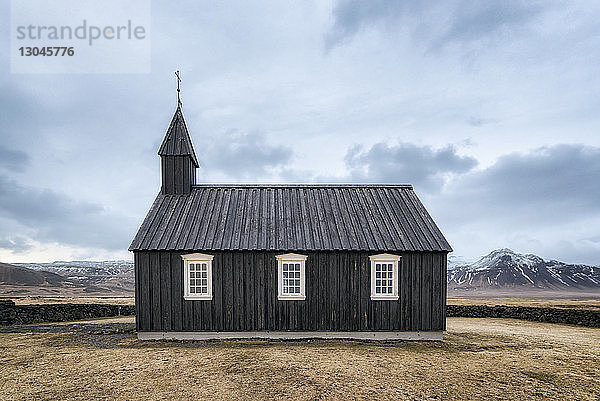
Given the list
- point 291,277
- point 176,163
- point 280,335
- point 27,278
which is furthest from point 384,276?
point 27,278

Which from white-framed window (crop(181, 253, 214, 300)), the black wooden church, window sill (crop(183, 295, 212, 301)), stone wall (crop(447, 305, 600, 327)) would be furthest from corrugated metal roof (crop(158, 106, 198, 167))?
stone wall (crop(447, 305, 600, 327))

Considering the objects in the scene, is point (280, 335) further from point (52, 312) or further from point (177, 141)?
point (52, 312)

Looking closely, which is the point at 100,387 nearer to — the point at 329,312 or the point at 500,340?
the point at 329,312

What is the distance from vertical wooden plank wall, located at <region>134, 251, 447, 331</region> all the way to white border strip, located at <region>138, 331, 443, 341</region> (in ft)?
0.77

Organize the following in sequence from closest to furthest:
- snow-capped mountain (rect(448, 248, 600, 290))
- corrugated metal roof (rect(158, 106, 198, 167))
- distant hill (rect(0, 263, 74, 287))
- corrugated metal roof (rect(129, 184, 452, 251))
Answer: corrugated metal roof (rect(129, 184, 452, 251)) < corrugated metal roof (rect(158, 106, 198, 167)) < distant hill (rect(0, 263, 74, 287)) < snow-capped mountain (rect(448, 248, 600, 290))

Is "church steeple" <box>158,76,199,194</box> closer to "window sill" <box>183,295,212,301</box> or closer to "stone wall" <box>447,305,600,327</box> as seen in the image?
"window sill" <box>183,295,212,301</box>

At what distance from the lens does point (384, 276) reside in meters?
18.9

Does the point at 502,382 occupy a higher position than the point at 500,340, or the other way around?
the point at 502,382

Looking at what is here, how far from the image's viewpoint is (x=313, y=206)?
2167cm

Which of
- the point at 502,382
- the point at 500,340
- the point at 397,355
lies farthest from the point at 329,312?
the point at 500,340

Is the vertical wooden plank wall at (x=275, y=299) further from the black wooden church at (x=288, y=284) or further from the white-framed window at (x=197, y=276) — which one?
the white-framed window at (x=197, y=276)

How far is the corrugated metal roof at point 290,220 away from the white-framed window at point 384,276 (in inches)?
22.7

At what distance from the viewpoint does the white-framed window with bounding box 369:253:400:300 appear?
18.7 metres

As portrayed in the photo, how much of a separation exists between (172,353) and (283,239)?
723 cm
